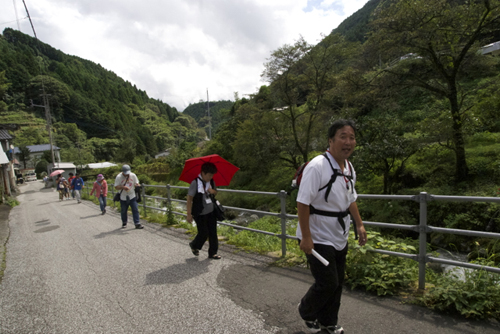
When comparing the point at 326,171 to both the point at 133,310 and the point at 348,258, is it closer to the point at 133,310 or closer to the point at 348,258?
the point at 348,258

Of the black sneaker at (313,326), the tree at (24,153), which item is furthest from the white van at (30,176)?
the black sneaker at (313,326)

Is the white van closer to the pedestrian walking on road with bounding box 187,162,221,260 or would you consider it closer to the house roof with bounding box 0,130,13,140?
the house roof with bounding box 0,130,13,140

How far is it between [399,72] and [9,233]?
53.8 feet

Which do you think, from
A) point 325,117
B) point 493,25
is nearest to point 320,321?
point 493,25

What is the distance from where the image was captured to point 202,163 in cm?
505

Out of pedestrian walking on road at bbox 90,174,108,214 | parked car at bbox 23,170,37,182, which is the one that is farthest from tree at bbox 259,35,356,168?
parked car at bbox 23,170,37,182

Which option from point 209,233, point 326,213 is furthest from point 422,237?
point 209,233

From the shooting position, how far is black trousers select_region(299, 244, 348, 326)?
2439mm

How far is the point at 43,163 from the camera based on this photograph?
73125 mm

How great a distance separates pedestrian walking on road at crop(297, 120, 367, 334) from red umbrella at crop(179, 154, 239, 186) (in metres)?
2.85

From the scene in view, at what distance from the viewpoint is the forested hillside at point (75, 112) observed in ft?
287

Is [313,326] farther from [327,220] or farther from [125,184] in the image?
[125,184]

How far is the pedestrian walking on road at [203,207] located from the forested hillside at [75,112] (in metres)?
71.7

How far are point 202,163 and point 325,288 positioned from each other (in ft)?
10.4
